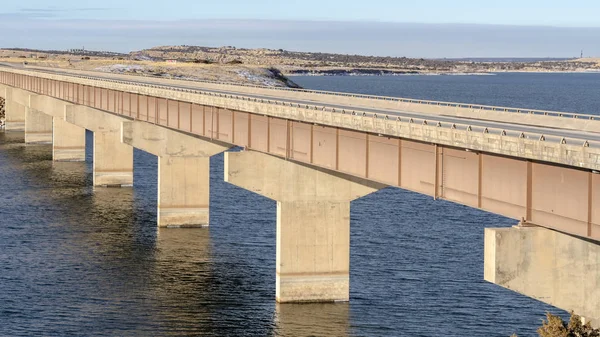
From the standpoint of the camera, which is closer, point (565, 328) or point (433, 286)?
point (565, 328)

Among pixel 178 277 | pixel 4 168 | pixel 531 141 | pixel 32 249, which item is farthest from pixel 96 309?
pixel 4 168

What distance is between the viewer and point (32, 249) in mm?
56719

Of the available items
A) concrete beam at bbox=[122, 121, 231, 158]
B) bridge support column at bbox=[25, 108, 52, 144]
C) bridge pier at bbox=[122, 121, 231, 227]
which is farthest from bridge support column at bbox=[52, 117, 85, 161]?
bridge pier at bbox=[122, 121, 231, 227]

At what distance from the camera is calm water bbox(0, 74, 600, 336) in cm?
4188

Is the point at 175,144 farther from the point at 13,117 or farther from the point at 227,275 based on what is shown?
the point at 13,117

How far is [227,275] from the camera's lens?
50.7 meters

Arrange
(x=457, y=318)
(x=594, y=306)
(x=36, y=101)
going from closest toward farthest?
1. (x=594, y=306)
2. (x=457, y=318)
3. (x=36, y=101)

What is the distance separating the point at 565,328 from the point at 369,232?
106ft

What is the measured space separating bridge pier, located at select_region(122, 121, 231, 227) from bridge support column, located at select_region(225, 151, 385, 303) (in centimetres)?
1918

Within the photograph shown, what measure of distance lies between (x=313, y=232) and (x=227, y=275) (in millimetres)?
6314

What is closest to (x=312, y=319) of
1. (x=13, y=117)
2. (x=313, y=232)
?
(x=313, y=232)

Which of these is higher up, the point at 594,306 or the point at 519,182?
the point at 519,182

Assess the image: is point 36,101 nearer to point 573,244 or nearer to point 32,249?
point 32,249

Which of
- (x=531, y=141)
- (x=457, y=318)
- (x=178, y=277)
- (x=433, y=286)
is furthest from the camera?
(x=178, y=277)
